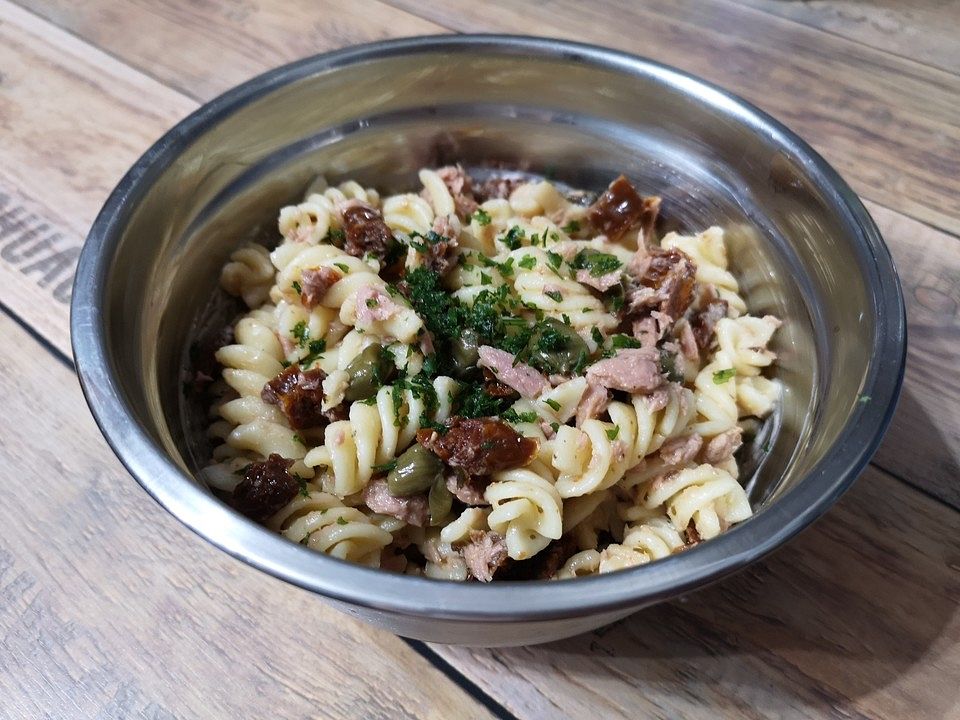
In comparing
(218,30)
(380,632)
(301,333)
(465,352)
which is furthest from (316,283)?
Result: (218,30)

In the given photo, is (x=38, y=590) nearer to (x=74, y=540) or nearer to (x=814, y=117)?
(x=74, y=540)

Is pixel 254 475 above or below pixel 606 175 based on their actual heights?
below

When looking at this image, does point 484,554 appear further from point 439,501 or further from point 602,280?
point 602,280

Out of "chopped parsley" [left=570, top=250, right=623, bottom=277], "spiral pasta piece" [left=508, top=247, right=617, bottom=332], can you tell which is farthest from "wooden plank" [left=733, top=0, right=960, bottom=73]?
"spiral pasta piece" [left=508, top=247, right=617, bottom=332]

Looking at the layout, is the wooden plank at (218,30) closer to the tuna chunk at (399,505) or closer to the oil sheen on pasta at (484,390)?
the oil sheen on pasta at (484,390)

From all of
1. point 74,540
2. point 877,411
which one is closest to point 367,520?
point 74,540

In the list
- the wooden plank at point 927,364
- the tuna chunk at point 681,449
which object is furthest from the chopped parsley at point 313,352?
the wooden plank at point 927,364
